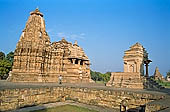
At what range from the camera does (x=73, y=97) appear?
12453 millimetres

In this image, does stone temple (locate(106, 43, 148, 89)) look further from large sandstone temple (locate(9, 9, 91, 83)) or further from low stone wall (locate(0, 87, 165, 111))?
large sandstone temple (locate(9, 9, 91, 83))

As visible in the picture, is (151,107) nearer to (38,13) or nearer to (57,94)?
(57,94)

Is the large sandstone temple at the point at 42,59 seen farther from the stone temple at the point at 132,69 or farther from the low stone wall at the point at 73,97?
the low stone wall at the point at 73,97

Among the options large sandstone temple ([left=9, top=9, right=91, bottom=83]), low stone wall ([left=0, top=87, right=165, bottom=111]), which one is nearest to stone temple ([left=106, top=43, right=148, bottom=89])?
low stone wall ([left=0, top=87, right=165, bottom=111])

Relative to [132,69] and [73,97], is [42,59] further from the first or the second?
[132,69]

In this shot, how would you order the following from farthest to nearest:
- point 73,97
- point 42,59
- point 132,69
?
point 42,59
point 132,69
point 73,97

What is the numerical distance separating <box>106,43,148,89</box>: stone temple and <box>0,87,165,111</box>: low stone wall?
5.62 m

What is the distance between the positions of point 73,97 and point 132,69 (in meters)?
9.66

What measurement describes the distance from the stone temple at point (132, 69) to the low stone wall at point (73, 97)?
5.62 metres

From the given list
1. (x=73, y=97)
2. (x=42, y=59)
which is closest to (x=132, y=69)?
(x=73, y=97)

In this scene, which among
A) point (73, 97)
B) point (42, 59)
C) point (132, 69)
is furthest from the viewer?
point (42, 59)

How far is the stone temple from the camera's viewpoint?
15.5m

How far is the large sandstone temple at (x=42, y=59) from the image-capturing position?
1873 centimetres

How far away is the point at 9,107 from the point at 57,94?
3.98m
